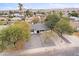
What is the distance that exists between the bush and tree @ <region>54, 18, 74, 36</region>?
0.75 feet

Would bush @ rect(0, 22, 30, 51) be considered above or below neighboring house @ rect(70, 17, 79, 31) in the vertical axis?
below

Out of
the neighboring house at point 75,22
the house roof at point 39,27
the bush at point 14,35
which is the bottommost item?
the bush at point 14,35

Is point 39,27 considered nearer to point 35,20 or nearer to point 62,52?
point 35,20

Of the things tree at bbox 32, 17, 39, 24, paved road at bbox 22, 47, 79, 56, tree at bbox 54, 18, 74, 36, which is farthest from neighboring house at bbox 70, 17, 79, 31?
tree at bbox 32, 17, 39, 24

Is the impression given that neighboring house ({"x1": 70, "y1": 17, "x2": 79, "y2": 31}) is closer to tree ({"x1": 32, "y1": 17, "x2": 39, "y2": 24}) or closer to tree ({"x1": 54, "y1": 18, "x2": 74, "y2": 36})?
tree ({"x1": 54, "y1": 18, "x2": 74, "y2": 36})

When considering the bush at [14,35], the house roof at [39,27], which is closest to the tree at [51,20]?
the house roof at [39,27]

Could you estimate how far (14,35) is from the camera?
4.33 feet

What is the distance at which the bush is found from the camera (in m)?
1.32

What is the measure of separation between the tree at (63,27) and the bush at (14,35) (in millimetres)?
228

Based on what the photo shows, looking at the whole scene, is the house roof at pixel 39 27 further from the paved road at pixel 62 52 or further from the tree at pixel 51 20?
the paved road at pixel 62 52

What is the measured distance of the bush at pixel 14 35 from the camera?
1.32 m

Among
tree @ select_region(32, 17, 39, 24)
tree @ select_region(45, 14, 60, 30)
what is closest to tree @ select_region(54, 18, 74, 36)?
tree @ select_region(45, 14, 60, 30)

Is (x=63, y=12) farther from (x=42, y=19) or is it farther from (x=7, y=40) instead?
(x=7, y=40)

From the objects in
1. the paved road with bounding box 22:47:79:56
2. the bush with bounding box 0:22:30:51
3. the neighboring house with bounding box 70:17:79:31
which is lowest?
the paved road with bounding box 22:47:79:56
